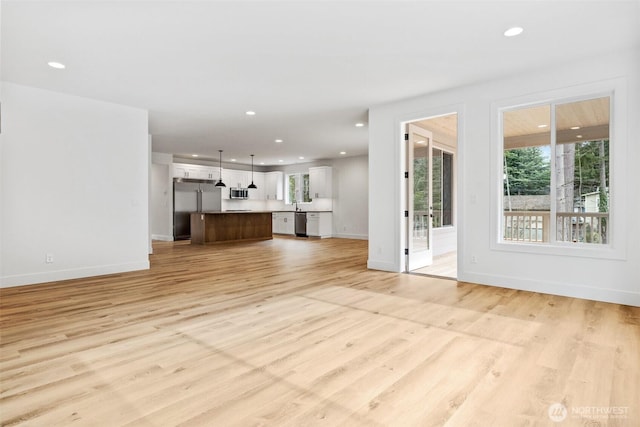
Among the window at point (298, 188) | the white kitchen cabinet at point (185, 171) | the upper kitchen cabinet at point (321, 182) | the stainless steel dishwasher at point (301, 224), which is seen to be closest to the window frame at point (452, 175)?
the upper kitchen cabinet at point (321, 182)

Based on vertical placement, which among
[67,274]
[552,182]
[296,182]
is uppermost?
[296,182]

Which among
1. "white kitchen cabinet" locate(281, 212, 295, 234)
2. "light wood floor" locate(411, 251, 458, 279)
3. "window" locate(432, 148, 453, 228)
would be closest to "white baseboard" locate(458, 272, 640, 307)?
"light wood floor" locate(411, 251, 458, 279)

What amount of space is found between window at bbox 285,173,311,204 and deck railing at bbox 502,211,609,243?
8.26 m

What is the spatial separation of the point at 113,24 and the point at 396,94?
11.3 ft

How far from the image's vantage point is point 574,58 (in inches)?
147

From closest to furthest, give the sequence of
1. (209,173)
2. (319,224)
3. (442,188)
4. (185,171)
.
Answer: (442,188)
(185,171)
(319,224)
(209,173)

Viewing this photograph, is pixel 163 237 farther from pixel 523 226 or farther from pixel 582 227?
pixel 582 227

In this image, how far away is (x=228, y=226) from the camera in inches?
378

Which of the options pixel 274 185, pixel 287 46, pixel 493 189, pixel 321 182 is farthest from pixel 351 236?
pixel 287 46

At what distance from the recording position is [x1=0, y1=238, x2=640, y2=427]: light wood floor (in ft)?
5.58

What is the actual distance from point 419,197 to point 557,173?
196 centimetres

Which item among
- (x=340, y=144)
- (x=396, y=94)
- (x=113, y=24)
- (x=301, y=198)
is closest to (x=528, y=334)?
(x=396, y=94)

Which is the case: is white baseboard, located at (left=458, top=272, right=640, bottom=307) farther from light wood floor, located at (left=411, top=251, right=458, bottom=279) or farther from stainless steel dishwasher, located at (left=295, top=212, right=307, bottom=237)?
stainless steel dishwasher, located at (left=295, top=212, right=307, bottom=237)

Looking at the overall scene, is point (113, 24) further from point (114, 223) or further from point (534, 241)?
point (534, 241)
